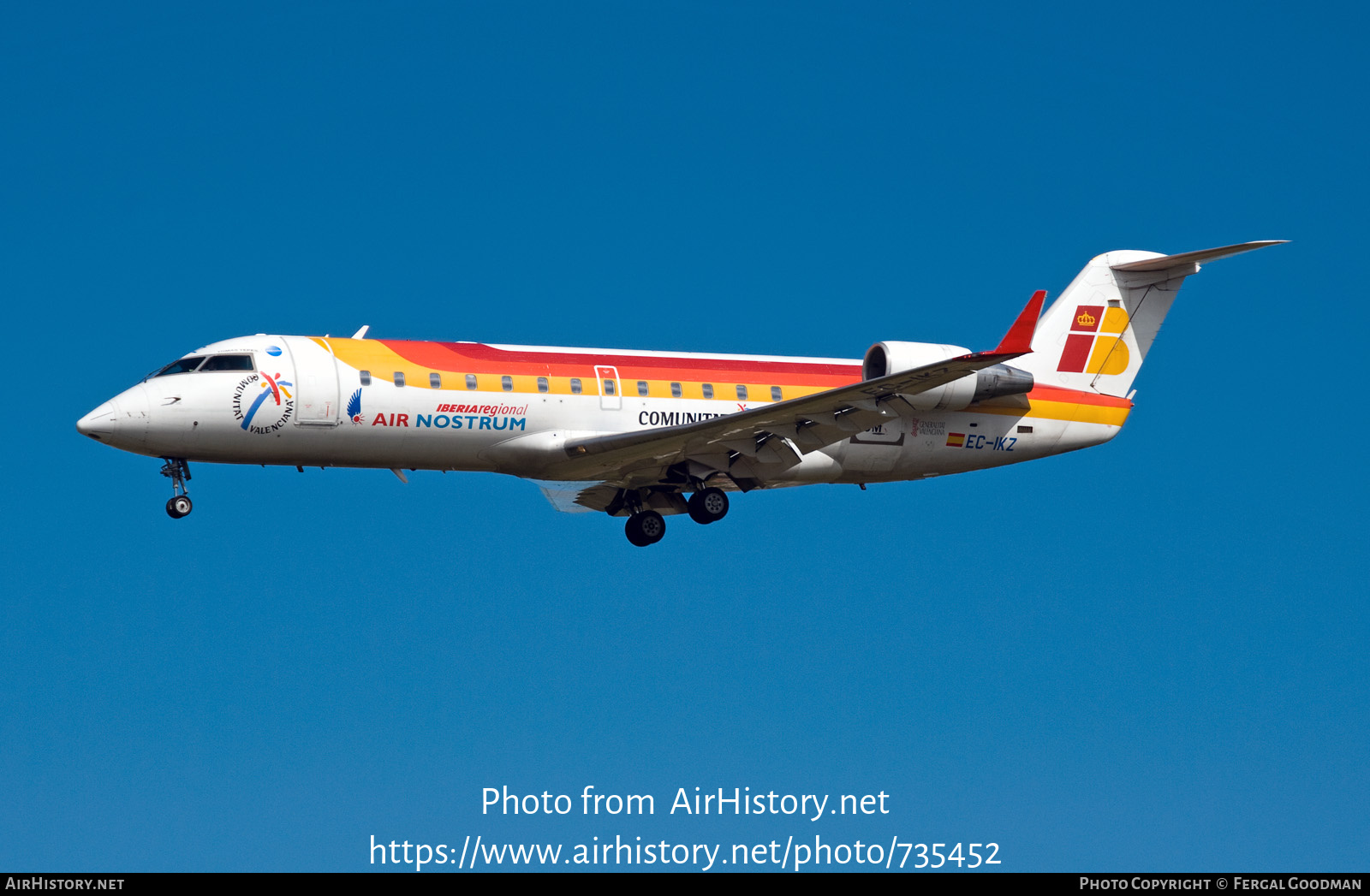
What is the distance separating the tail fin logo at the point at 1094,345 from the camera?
36094mm

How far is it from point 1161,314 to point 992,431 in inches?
196

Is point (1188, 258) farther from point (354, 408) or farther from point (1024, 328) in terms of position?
point (354, 408)

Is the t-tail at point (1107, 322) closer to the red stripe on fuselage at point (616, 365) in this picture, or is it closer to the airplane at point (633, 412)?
the airplane at point (633, 412)

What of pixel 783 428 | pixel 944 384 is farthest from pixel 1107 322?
pixel 783 428

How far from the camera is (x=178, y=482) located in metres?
31.0

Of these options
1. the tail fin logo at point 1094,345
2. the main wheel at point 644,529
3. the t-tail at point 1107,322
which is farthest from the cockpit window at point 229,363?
the tail fin logo at point 1094,345

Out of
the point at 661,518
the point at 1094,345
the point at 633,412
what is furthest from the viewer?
the point at 1094,345

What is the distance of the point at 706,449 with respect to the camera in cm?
3212

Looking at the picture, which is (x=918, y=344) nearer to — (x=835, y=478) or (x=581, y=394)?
(x=835, y=478)

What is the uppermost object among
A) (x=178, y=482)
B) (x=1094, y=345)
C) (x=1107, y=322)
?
(x=1107, y=322)

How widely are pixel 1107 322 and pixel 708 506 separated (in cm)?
965

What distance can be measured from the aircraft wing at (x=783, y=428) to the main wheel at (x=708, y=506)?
23.1 inches
